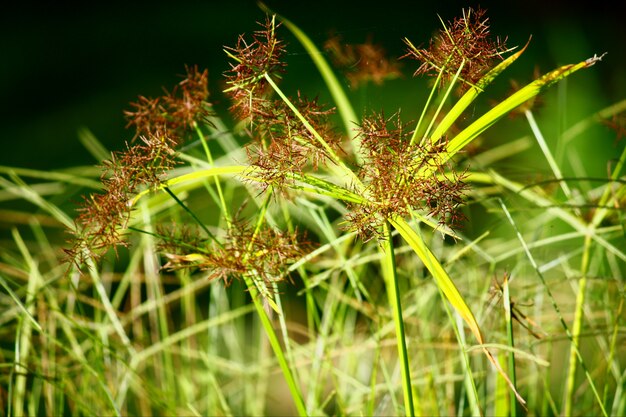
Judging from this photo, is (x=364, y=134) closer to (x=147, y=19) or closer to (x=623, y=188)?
(x=623, y=188)

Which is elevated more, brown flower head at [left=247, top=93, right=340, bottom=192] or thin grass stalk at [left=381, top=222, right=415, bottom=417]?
brown flower head at [left=247, top=93, right=340, bottom=192]

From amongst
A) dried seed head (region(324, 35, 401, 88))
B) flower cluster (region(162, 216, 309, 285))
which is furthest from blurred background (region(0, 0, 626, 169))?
flower cluster (region(162, 216, 309, 285))

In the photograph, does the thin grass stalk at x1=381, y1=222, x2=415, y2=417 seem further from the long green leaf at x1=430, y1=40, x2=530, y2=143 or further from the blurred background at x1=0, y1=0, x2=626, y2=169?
the blurred background at x1=0, y1=0, x2=626, y2=169

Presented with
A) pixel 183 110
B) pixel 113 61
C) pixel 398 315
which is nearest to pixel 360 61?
pixel 183 110

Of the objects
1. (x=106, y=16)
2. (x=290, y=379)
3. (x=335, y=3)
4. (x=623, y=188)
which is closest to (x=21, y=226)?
(x=106, y=16)

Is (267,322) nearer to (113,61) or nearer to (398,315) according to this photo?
(398,315)

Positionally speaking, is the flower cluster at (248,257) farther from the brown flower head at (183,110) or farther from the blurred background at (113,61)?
the blurred background at (113,61)

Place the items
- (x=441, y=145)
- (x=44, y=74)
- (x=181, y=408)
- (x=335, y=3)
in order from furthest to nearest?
1. (x=44, y=74)
2. (x=335, y=3)
3. (x=181, y=408)
4. (x=441, y=145)

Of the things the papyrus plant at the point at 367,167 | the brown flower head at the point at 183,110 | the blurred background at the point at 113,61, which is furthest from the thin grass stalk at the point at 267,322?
the blurred background at the point at 113,61
